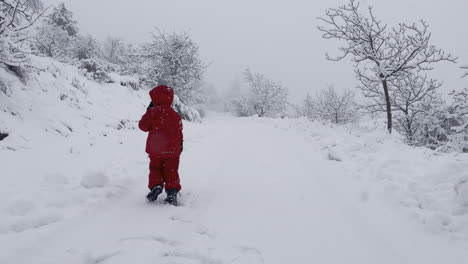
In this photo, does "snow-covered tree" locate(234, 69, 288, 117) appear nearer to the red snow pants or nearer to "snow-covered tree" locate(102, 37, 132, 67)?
"snow-covered tree" locate(102, 37, 132, 67)

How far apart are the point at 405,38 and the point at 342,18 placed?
8.42ft

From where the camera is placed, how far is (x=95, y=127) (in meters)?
8.47

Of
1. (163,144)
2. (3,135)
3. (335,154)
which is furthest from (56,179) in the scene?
(335,154)

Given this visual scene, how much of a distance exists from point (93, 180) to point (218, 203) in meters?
1.95

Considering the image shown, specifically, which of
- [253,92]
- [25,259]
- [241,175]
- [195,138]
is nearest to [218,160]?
A: [241,175]

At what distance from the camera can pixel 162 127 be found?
189 inches

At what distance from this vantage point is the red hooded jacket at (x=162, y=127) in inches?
185

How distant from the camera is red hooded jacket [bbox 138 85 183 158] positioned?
4.71 metres

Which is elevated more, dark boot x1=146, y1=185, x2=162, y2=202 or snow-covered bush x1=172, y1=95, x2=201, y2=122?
snow-covered bush x1=172, y1=95, x2=201, y2=122

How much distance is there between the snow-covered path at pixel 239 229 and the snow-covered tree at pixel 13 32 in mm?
3034

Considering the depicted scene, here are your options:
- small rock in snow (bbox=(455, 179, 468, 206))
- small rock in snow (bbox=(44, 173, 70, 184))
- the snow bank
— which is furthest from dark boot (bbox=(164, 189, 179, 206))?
small rock in snow (bbox=(455, 179, 468, 206))

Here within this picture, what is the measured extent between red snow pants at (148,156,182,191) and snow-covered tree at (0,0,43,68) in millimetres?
4194

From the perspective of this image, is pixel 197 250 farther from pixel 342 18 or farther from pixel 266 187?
pixel 342 18

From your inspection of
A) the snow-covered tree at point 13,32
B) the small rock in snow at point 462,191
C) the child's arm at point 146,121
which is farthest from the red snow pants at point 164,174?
the snow-covered tree at point 13,32
